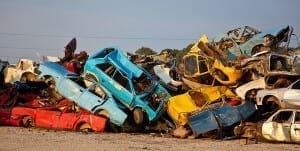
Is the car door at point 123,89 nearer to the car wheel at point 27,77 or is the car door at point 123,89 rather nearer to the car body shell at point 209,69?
the car body shell at point 209,69

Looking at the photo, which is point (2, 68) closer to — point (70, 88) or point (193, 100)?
point (70, 88)

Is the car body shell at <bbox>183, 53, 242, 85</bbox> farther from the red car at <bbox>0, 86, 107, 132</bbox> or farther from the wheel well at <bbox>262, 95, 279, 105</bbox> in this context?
the red car at <bbox>0, 86, 107, 132</bbox>

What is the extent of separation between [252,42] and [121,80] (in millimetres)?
5892

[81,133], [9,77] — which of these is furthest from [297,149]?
[9,77]

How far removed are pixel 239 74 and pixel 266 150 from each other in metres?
5.48

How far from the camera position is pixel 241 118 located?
52.6ft

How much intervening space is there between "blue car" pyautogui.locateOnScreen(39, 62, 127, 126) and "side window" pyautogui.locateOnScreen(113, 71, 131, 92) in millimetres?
639

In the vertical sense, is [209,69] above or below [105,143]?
above

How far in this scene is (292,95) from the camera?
50.7 feet

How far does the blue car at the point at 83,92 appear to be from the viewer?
17734mm

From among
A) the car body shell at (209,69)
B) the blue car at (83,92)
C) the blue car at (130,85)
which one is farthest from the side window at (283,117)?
the blue car at (83,92)

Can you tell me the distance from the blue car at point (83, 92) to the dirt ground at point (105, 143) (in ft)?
3.55

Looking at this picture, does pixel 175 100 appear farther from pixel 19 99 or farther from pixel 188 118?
pixel 19 99

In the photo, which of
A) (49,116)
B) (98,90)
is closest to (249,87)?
(98,90)
